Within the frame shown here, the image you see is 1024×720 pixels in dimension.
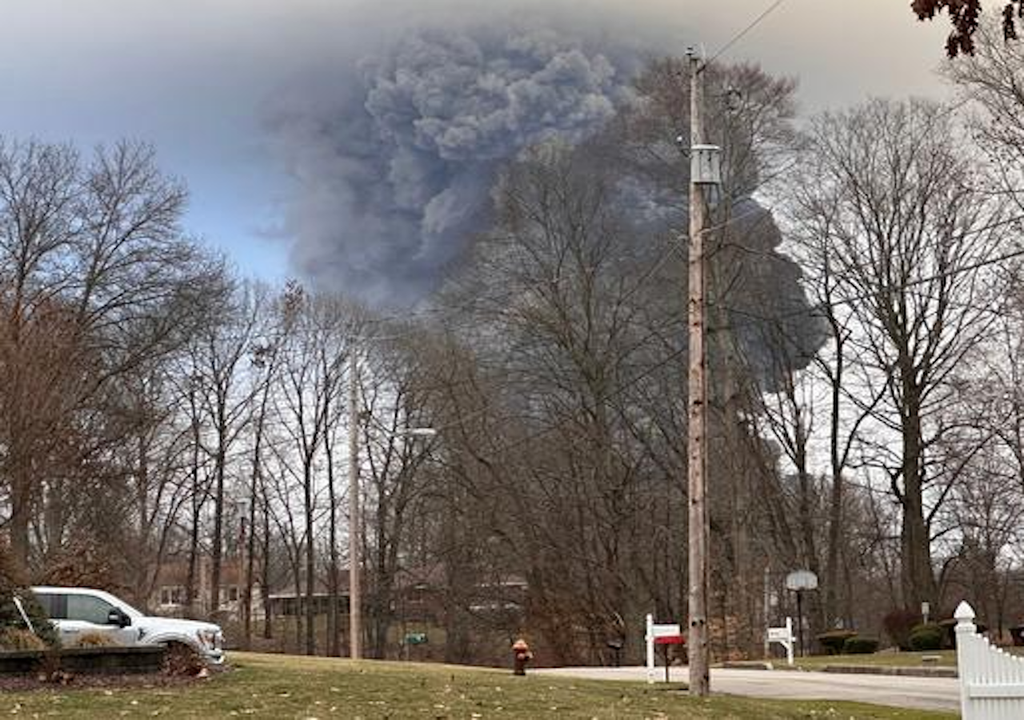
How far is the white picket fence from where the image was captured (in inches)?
468

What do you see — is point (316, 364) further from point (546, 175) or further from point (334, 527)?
point (546, 175)

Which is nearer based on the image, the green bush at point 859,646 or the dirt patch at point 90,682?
the dirt patch at point 90,682

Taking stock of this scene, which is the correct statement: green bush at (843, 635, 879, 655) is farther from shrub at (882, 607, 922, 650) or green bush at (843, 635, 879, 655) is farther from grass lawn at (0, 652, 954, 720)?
grass lawn at (0, 652, 954, 720)

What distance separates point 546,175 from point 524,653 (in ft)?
Result: 108

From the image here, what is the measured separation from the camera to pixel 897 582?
64000 millimetres

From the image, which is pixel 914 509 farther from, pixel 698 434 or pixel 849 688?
pixel 698 434

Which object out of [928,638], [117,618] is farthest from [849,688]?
[928,638]

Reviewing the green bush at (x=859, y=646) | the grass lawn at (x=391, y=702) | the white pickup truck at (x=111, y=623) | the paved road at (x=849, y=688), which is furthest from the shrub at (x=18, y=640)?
the green bush at (x=859, y=646)

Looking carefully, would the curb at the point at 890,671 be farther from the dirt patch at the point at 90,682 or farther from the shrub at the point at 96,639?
the shrub at the point at 96,639

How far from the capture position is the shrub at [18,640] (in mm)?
17750

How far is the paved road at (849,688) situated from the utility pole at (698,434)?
2.53m

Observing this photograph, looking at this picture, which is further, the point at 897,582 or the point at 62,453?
the point at 897,582

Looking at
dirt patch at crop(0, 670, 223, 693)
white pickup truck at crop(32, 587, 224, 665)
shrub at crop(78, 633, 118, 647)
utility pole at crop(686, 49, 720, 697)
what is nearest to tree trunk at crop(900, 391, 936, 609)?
utility pole at crop(686, 49, 720, 697)

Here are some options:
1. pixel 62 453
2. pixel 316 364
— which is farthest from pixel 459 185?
pixel 62 453
